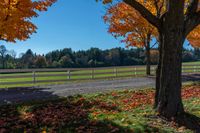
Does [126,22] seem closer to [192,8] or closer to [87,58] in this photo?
[192,8]

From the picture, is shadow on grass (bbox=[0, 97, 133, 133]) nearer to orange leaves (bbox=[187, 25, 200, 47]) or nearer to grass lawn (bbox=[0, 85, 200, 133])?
grass lawn (bbox=[0, 85, 200, 133])

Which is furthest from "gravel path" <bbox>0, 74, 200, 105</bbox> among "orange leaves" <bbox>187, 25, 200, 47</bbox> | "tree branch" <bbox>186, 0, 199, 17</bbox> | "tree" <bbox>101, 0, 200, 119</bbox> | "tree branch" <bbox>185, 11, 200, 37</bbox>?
"orange leaves" <bbox>187, 25, 200, 47</bbox>

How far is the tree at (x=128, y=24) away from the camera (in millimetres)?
28359

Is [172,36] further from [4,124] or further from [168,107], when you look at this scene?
[4,124]

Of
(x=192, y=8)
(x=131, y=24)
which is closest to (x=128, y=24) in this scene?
(x=131, y=24)

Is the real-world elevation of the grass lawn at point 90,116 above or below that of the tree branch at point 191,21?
below

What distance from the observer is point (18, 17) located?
19.0 meters

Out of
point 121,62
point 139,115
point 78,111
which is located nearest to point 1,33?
point 78,111

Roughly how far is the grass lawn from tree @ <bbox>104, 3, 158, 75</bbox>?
618 inches

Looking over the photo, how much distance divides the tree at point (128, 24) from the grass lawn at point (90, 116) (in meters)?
15.7

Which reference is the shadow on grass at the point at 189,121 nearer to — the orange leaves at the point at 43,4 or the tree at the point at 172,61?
the tree at the point at 172,61

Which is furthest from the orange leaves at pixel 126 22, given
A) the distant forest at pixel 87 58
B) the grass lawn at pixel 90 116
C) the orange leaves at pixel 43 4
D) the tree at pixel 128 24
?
the distant forest at pixel 87 58

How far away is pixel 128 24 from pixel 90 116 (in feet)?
65.8

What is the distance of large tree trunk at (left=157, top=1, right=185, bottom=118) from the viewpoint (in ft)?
32.1
